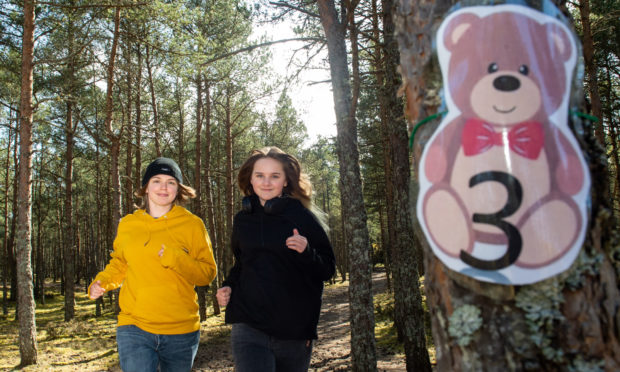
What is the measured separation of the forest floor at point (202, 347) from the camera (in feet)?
27.8

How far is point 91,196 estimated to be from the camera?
99.3ft

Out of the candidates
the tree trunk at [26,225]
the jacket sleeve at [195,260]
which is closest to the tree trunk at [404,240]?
the jacket sleeve at [195,260]

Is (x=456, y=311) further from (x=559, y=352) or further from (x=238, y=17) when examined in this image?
(x=238, y=17)

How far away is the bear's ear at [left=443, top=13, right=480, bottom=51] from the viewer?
1340 mm

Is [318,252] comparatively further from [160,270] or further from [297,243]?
[160,270]

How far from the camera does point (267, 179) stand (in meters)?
2.81

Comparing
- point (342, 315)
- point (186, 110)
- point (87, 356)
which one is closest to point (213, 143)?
point (186, 110)

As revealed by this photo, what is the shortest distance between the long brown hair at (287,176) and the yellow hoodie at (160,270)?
0.65 metres

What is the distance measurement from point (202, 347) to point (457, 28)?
1067 centimetres

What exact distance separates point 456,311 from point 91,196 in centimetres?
3330

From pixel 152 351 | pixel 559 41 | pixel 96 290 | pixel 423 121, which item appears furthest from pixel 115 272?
pixel 559 41

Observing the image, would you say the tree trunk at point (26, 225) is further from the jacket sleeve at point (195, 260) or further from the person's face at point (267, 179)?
the person's face at point (267, 179)

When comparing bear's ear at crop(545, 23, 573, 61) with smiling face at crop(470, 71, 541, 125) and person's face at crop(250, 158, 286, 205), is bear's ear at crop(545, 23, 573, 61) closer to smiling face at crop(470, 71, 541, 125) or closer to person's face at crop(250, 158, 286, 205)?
smiling face at crop(470, 71, 541, 125)

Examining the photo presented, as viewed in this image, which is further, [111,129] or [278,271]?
[111,129]
